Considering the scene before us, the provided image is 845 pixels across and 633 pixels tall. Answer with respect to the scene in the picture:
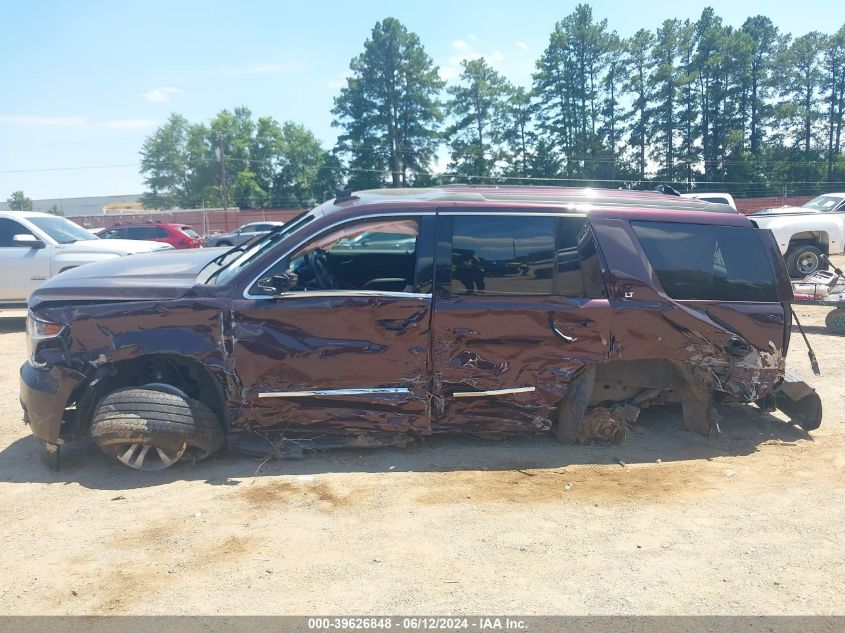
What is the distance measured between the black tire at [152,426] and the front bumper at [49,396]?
222mm

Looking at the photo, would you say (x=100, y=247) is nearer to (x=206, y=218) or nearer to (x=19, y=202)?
(x=206, y=218)

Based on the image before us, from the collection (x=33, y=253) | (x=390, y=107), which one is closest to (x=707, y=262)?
(x=33, y=253)

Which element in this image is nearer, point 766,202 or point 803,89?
point 766,202

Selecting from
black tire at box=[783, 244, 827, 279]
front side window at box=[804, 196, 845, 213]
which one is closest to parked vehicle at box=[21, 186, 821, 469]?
black tire at box=[783, 244, 827, 279]

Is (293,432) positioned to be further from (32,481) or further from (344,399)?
(32,481)

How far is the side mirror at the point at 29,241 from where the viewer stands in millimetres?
9883

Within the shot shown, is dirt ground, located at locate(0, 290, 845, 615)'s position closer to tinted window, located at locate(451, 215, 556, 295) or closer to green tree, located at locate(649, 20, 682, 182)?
tinted window, located at locate(451, 215, 556, 295)

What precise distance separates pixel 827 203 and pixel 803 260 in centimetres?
255

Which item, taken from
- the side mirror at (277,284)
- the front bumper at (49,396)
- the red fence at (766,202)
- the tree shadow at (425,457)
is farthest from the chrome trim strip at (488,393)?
the red fence at (766,202)

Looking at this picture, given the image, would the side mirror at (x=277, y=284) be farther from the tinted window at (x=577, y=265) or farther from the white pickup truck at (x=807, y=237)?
the white pickup truck at (x=807, y=237)

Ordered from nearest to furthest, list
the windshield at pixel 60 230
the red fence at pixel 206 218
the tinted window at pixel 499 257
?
1. the tinted window at pixel 499 257
2. the windshield at pixel 60 230
3. the red fence at pixel 206 218

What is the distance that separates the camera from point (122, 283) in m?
4.41

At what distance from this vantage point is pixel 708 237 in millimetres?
4711

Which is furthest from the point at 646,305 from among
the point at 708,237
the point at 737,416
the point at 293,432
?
the point at 293,432
